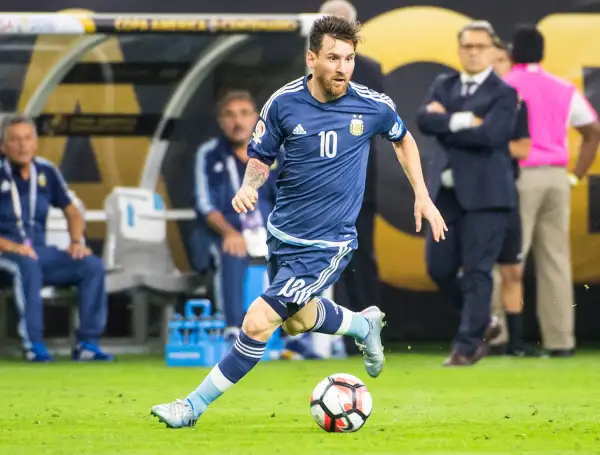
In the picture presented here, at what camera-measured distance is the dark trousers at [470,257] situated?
1144cm

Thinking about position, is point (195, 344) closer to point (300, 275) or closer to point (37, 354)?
point (37, 354)

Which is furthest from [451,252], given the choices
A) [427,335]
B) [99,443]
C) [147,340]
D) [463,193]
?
[99,443]

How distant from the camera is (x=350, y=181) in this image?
24.9ft

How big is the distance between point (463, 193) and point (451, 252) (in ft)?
1.59

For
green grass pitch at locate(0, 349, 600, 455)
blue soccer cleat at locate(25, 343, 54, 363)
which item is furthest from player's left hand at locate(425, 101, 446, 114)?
blue soccer cleat at locate(25, 343, 54, 363)

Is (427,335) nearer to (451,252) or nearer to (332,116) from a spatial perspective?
(451,252)

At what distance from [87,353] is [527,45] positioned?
14.2ft

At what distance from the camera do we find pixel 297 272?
7332 mm

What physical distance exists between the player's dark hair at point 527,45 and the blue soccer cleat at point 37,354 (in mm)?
4466

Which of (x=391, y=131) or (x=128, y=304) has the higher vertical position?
(x=391, y=131)

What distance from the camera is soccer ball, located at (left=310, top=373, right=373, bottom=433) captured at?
279 inches

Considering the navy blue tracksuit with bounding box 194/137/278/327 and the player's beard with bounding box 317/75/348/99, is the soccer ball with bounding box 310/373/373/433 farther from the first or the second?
the navy blue tracksuit with bounding box 194/137/278/327

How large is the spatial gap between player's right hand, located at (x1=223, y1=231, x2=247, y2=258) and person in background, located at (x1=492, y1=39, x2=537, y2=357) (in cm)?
203

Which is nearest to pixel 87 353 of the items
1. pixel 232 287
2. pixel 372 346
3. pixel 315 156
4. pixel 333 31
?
pixel 232 287
